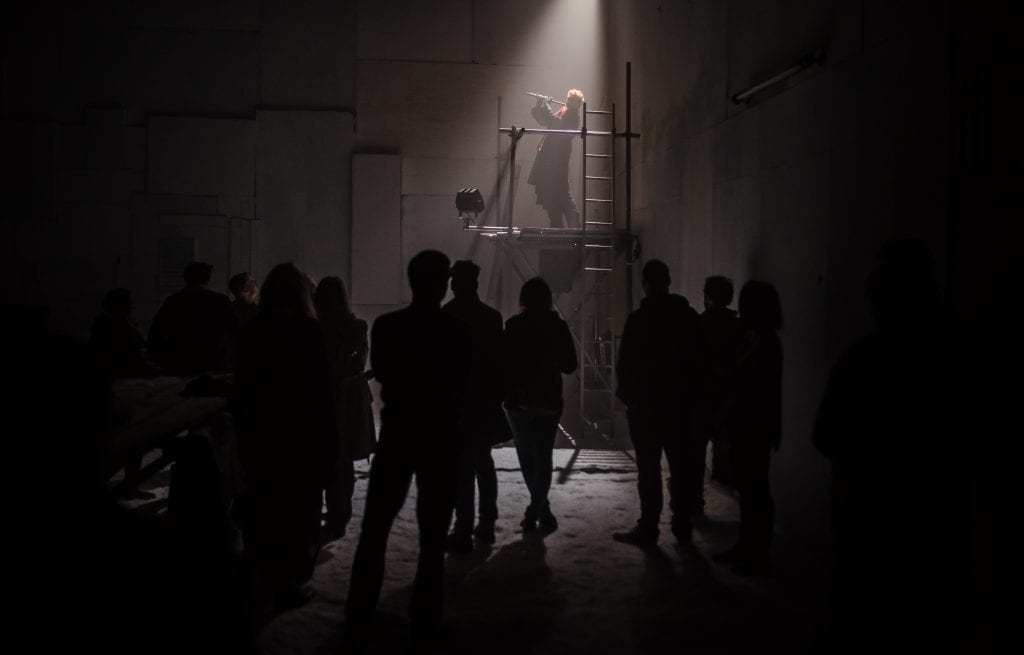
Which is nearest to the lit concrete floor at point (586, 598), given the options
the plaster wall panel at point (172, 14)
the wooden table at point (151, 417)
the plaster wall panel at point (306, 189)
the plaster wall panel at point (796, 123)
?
the wooden table at point (151, 417)

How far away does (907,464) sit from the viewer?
274 cm

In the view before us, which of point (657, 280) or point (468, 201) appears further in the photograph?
point (468, 201)

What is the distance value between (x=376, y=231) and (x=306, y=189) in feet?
3.33

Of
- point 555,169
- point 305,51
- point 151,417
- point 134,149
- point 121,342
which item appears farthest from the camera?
point 305,51

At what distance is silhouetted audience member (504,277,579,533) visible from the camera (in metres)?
5.57

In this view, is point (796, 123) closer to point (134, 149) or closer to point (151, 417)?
point (151, 417)

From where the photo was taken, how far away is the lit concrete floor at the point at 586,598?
3834 mm

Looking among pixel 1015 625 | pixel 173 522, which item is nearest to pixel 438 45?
pixel 1015 625

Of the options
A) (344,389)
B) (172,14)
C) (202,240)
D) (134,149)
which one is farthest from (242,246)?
(344,389)

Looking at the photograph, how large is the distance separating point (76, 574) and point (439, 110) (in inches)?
427

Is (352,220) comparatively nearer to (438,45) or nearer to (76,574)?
(438,45)

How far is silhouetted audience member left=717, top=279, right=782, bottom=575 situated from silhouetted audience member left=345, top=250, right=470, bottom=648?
65.2 inches

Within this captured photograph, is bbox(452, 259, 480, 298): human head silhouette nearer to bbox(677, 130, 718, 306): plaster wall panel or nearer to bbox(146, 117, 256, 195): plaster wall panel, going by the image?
→ bbox(677, 130, 718, 306): plaster wall panel

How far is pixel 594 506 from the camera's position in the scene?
641 centimetres
